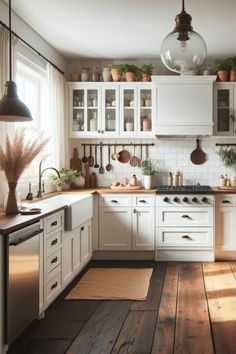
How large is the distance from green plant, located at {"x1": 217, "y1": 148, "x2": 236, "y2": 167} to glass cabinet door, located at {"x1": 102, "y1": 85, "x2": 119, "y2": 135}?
1533mm

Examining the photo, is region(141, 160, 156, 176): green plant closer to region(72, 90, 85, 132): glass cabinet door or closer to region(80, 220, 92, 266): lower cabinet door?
region(72, 90, 85, 132): glass cabinet door

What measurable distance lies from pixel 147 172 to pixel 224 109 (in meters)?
1.35

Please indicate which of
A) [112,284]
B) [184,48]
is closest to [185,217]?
[112,284]

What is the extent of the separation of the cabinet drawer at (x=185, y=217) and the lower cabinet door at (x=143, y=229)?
12 centimetres

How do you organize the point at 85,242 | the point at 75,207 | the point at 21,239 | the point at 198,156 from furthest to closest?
the point at 198,156 → the point at 85,242 → the point at 75,207 → the point at 21,239

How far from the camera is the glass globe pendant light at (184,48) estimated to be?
2.34 m

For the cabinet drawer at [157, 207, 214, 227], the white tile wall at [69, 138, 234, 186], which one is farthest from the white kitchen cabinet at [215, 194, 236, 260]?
the white tile wall at [69, 138, 234, 186]

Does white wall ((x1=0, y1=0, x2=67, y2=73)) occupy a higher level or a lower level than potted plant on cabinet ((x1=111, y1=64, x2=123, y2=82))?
higher

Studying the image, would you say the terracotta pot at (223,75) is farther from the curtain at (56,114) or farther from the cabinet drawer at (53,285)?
the cabinet drawer at (53,285)

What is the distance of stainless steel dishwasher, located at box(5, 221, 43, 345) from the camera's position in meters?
2.66

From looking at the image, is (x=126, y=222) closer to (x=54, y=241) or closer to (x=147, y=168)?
(x=147, y=168)

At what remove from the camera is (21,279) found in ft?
9.30

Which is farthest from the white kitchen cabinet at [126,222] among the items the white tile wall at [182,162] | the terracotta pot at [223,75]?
the terracotta pot at [223,75]

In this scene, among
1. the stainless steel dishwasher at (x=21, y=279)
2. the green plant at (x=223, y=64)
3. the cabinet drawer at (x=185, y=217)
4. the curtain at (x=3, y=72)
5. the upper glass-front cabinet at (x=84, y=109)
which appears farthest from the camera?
the upper glass-front cabinet at (x=84, y=109)
